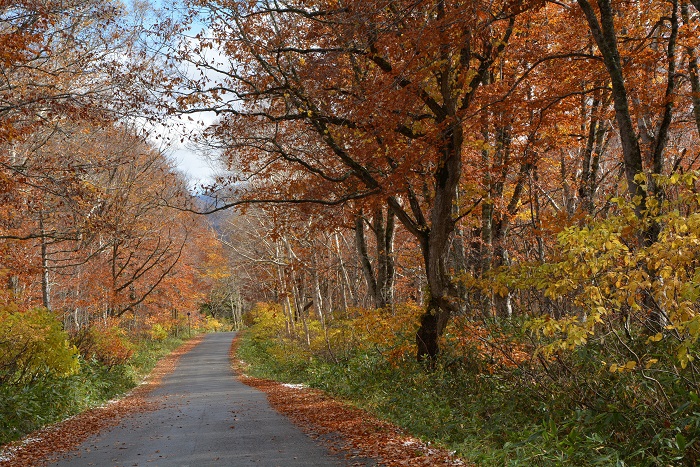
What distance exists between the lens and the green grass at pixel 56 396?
10.4 m

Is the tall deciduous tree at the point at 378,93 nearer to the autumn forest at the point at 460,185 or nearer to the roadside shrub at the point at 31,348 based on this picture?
the autumn forest at the point at 460,185

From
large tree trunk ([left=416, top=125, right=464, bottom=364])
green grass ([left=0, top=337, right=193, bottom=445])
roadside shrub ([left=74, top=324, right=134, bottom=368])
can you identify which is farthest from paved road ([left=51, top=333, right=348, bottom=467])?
roadside shrub ([left=74, top=324, right=134, bottom=368])

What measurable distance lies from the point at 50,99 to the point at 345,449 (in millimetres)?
8470

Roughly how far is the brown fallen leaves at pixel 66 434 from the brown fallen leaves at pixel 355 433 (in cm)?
350

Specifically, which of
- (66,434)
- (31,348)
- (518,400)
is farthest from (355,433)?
(31,348)

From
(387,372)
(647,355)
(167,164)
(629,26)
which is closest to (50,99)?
(387,372)

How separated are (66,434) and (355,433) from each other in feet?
17.4

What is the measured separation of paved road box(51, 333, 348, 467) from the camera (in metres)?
7.63

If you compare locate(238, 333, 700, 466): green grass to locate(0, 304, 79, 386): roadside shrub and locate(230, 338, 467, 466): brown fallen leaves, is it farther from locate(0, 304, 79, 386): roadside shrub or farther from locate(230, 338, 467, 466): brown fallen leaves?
locate(0, 304, 79, 386): roadside shrub

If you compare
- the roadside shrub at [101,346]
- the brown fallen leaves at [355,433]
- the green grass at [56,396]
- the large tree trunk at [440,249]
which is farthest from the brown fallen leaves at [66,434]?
the large tree trunk at [440,249]

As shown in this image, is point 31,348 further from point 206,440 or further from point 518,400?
point 518,400

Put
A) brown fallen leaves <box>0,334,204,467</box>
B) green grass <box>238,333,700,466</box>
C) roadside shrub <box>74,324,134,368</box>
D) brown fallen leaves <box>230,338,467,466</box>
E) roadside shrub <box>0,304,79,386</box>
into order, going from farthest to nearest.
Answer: roadside shrub <box>74,324,134,368</box>, roadside shrub <box>0,304,79,386</box>, brown fallen leaves <box>0,334,204,467</box>, brown fallen leaves <box>230,338,467,466</box>, green grass <box>238,333,700,466</box>

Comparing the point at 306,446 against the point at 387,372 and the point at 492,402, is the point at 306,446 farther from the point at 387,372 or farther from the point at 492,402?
the point at 387,372

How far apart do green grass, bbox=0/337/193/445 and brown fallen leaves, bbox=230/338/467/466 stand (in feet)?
14.9
